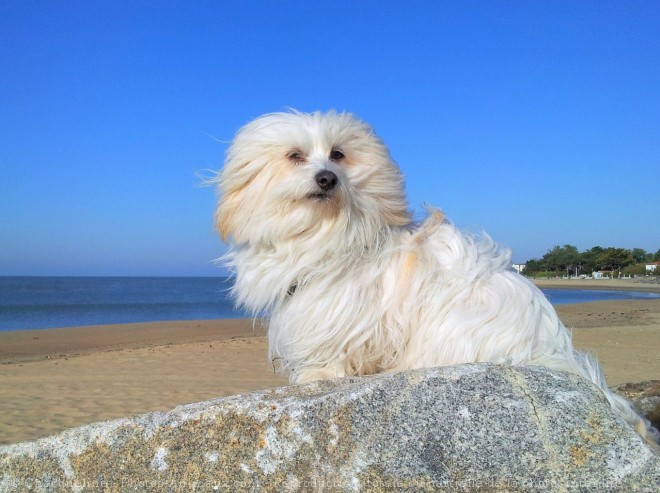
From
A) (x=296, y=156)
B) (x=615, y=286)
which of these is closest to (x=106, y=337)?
(x=296, y=156)

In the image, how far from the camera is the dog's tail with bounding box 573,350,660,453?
2451 millimetres

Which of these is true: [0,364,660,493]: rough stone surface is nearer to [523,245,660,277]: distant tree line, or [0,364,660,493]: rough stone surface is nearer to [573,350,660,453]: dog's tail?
[573,350,660,453]: dog's tail

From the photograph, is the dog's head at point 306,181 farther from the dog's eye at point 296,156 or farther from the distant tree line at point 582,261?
the distant tree line at point 582,261

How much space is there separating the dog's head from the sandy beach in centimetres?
485

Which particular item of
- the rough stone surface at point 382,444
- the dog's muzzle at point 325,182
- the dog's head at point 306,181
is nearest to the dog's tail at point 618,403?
the rough stone surface at point 382,444

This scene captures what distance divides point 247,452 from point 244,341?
635 inches

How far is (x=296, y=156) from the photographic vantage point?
11.4ft

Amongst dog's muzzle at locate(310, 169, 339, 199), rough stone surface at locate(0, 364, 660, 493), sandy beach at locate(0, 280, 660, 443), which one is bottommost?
sandy beach at locate(0, 280, 660, 443)

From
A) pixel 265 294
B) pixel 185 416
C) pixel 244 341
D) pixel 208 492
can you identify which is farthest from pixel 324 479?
pixel 244 341

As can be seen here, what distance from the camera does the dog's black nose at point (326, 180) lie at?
125 inches

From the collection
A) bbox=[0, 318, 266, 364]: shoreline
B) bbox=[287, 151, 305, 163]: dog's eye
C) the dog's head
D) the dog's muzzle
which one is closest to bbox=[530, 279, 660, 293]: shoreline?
bbox=[0, 318, 266, 364]: shoreline

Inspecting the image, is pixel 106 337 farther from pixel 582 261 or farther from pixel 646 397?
pixel 582 261

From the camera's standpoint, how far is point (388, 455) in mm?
2016

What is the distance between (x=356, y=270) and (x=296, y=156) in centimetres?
75
